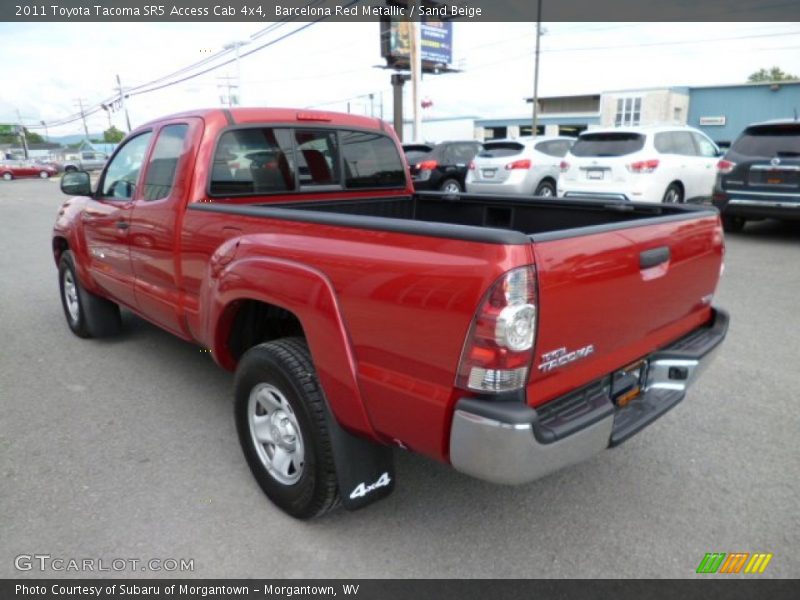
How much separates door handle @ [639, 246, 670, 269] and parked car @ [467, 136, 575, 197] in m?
10.4

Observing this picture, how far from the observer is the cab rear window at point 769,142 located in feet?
28.7

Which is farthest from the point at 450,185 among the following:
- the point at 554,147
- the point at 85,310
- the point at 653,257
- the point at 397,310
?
the point at 397,310

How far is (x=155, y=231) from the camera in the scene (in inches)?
143

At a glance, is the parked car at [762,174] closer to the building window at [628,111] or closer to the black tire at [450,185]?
the black tire at [450,185]

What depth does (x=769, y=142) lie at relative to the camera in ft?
29.6

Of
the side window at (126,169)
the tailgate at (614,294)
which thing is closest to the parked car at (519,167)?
the side window at (126,169)

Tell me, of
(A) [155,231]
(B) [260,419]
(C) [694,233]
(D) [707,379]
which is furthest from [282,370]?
(D) [707,379]

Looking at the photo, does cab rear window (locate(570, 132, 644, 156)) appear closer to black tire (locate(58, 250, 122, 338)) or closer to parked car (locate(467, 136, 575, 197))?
parked car (locate(467, 136, 575, 197))

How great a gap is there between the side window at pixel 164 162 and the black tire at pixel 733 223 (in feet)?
31.3

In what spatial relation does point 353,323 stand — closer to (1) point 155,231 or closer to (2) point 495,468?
(2) point 495,468

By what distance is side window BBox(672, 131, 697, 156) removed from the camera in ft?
34.2

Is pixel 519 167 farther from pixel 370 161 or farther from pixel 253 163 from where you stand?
pixel 253 163
